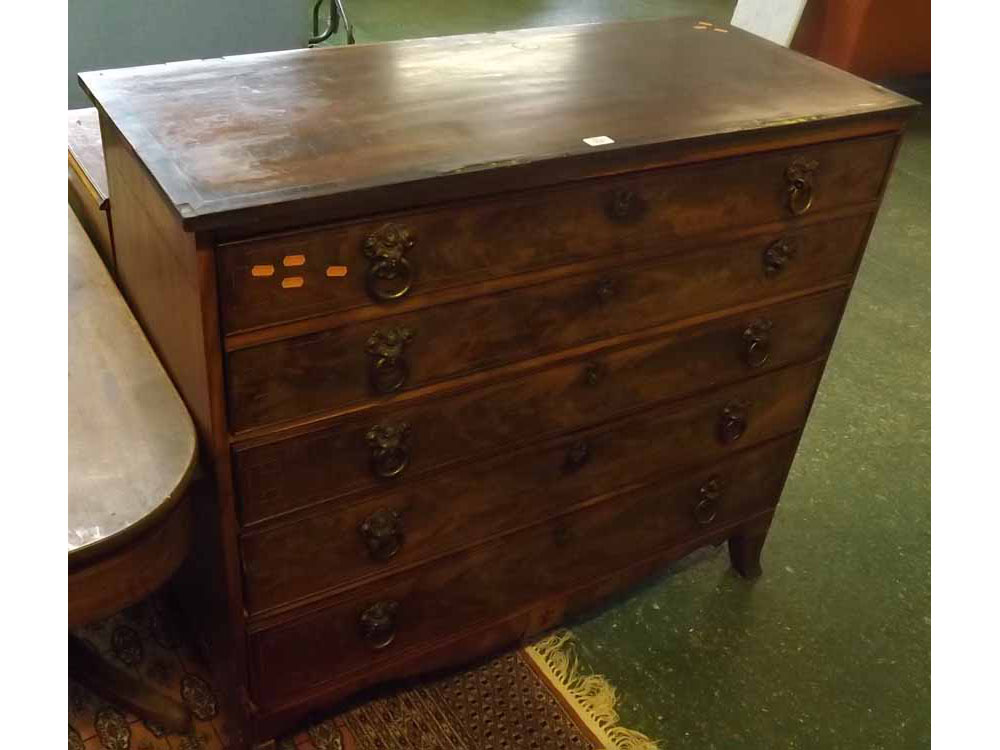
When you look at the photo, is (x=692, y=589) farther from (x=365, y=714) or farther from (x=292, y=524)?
(x=292, y=524)

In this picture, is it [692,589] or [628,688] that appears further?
[692,589]

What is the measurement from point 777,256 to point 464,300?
0.53 m

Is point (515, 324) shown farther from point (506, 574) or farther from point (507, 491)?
point (506, 574)

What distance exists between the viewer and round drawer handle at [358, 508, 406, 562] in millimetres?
1271

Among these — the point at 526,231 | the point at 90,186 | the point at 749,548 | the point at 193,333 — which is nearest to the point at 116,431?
the point at 193,333

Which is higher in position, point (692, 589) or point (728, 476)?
point (728, 476)

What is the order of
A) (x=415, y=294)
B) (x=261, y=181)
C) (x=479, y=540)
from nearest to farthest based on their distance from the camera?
(x=261, y=181) → (x=415, y=294) → (x=479, y=540)

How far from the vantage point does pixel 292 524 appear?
1.20m

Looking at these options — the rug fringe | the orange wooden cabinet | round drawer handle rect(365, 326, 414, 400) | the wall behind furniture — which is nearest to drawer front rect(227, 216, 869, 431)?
round drawer handle rect(365, 326, 414, 400)

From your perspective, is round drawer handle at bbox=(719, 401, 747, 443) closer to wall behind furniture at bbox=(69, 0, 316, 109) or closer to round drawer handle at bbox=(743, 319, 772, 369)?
round drawer handle at bbox=(743, 319, 772, 369)

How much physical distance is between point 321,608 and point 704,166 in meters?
0.78

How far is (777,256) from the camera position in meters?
1.41

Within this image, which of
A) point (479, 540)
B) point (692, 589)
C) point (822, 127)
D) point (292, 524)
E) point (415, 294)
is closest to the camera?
point (415, 294)

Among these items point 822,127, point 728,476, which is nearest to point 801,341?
point 728,476
